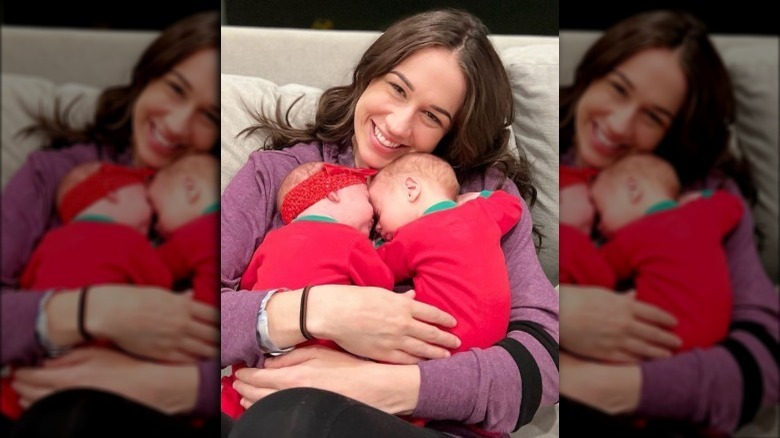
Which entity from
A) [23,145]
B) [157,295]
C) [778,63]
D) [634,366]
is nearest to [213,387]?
[157,295]

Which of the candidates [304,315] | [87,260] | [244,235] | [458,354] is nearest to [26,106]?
[87,260]

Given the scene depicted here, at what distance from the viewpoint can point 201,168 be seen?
0.99 metres

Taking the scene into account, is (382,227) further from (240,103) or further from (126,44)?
(126,44)

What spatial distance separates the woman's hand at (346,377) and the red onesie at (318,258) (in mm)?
27

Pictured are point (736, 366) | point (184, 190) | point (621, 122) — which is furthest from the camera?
point (184, 190)

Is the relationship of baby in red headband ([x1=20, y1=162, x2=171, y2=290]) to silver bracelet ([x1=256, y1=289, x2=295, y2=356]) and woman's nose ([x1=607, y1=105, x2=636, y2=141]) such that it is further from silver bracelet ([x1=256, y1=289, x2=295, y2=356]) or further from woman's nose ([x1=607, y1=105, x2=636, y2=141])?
woman's nose ([x1=607, y1=105, x2=636, y2=141])

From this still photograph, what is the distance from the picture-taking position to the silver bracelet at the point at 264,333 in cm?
98

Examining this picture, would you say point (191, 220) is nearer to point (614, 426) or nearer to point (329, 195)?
point (329, 195)

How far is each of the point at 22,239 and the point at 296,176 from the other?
1.24 ft

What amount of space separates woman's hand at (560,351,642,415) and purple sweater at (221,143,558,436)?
1.5 inches

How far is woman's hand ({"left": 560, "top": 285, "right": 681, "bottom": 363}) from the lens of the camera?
83 cm

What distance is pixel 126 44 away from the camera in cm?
89

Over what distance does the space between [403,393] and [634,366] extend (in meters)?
0.32

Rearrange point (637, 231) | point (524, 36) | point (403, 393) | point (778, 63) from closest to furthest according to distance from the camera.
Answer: point (778, 63)
point (637, 231)
point (403, 393)
point (524, 36)
